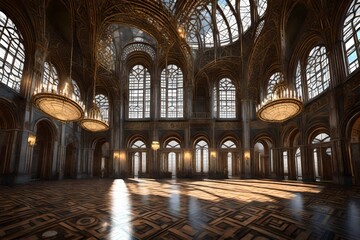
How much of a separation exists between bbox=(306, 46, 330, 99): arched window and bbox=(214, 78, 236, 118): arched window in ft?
→ 22.4

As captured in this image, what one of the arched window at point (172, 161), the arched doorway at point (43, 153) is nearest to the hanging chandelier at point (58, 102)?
the arched doorway at point (43, 153)

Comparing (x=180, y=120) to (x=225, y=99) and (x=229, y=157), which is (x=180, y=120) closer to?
(x=225, y=99)

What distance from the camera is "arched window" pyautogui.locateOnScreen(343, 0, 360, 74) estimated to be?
962 cm

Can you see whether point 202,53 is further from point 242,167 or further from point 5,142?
point 5,142

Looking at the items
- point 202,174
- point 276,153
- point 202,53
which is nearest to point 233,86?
point 202,53

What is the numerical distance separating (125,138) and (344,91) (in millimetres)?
16659

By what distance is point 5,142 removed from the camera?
1116 centimetres

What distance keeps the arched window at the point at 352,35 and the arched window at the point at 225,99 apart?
991 centimetres

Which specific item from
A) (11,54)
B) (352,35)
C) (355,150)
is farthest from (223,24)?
(11,54)

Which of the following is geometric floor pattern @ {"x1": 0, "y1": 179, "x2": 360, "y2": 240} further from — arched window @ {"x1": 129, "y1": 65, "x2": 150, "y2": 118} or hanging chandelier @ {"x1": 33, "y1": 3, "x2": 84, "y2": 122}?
arched window @ {"x1": 129, "y1": 65, "x2": 150, "y2": 118}

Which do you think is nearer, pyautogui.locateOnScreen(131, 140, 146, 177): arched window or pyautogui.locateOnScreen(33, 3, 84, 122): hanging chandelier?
pyautogui.locateOnScreen(33, 3, 84, 122): hanging chandelier

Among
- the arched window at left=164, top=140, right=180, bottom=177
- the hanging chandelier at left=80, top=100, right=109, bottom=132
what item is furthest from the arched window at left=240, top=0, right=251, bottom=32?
the hanging chandelier at left=80, top=100, right=109, bottom=132

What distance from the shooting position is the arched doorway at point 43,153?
14719mm

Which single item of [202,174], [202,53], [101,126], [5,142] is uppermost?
[202,53]
